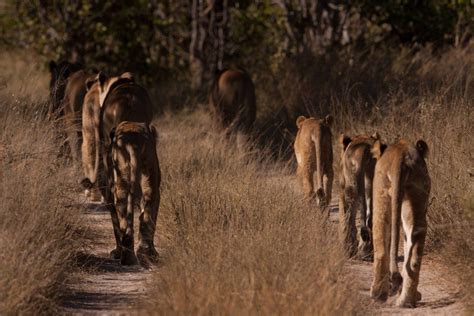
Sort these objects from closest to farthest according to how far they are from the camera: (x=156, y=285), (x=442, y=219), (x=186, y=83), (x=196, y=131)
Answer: (x=156, y=285), (x=442, y=219), (x=196, y=131), (x=186, y=83)

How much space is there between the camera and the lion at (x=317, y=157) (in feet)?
34.3

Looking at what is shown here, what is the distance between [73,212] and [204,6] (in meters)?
13.4

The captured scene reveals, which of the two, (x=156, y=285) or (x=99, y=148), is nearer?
(x=156, y=285)

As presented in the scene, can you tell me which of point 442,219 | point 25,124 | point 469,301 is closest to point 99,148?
point 25,124

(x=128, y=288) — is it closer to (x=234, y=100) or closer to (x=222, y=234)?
(x=222, y=234)

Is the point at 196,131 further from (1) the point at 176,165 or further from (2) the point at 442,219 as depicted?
(2) the point at 442,219

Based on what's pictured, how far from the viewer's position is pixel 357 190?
959 centimetres

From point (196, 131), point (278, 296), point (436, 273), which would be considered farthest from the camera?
point (196, 131)

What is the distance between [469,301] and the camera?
790 centimetres

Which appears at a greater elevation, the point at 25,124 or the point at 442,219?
the point at 25,124

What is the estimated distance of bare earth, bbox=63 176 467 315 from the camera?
7.97 metres

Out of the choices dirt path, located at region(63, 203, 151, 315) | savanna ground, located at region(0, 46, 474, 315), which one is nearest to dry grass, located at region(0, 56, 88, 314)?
savanna ground, located at region(0, 46, 474, 315)

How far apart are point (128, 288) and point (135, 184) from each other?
105 centimetres

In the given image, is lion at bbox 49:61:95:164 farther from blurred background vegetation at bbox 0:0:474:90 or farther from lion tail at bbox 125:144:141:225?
blurred background vegetation at bbox 0:0:474:90
